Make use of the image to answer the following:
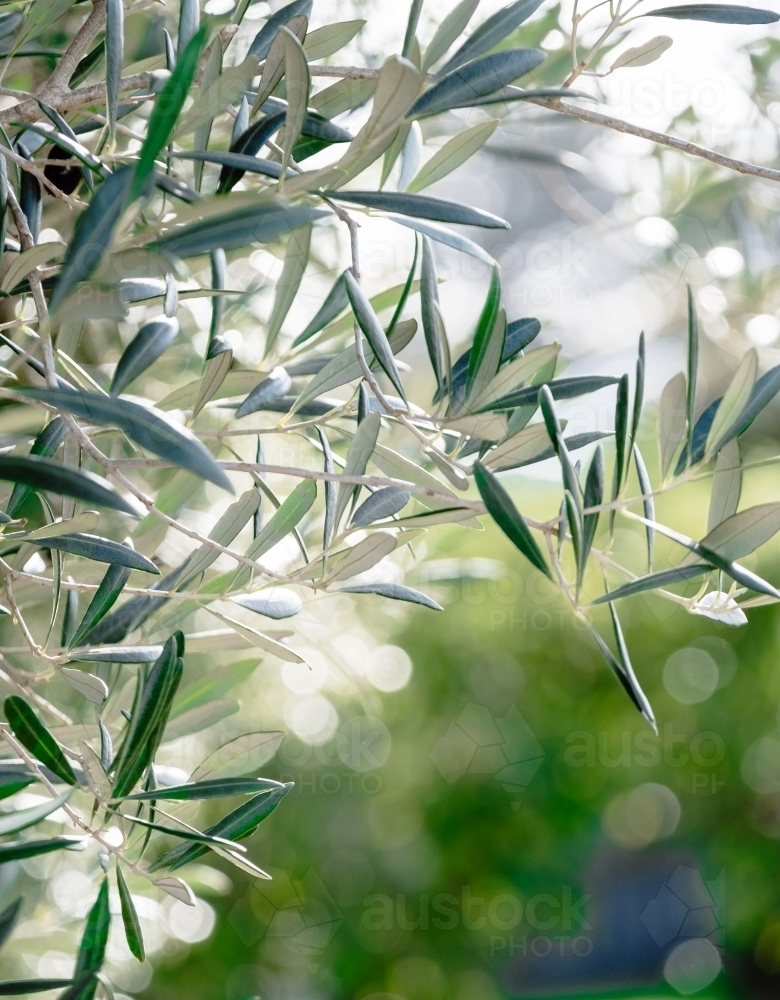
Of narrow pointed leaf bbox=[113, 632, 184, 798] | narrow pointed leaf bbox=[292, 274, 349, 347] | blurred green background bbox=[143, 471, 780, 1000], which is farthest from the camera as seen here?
blurred green background bbox=[143, 471, 780, 1000]

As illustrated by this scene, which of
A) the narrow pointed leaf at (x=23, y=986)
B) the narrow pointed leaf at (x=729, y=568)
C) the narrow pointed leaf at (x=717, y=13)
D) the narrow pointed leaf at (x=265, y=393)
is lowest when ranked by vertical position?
the narrow pointed leaf at (x=23, y=986)

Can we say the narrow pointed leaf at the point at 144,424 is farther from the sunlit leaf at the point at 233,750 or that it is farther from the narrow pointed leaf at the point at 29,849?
the sunlit leaf at the point at 233,750

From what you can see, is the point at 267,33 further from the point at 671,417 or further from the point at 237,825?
the point at 237,825

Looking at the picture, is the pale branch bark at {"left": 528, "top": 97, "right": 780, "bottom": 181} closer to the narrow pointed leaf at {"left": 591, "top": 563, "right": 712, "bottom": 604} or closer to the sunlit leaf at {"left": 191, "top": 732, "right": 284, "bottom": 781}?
the narrow pointed leaf at {"left": 591, "top": 563, "right": 712, "bottom": 604}

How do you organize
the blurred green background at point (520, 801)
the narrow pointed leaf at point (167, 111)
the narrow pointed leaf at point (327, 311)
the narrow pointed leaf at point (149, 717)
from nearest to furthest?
the narrow pointed leaf at point (167, 111) < the narrow pointed leaf at point (149, 717) < the narrow pointed leaf at point (327, 311) < the blurred green background at point (520, 801)

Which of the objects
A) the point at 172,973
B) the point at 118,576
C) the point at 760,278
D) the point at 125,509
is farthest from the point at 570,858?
the point at 125,509

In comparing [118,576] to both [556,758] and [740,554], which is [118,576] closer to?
[740,554]

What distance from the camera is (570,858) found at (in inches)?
72.3

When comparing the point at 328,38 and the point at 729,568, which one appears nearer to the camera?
the point at 729,568

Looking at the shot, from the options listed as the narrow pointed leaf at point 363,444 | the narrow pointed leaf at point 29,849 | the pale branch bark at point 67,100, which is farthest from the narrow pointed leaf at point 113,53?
the narrow pointed leaf at point 29,849

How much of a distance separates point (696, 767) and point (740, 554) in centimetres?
167

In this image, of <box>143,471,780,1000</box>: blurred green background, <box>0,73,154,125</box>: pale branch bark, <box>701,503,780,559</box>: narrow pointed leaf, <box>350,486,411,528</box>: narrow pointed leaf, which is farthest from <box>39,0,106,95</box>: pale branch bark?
<box>143,471,780,1000</box>: blurred green background

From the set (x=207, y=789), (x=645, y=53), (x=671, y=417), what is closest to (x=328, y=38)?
(x=645, y=53)

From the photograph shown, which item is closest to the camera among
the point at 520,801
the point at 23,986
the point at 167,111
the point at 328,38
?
the point at 167,111
